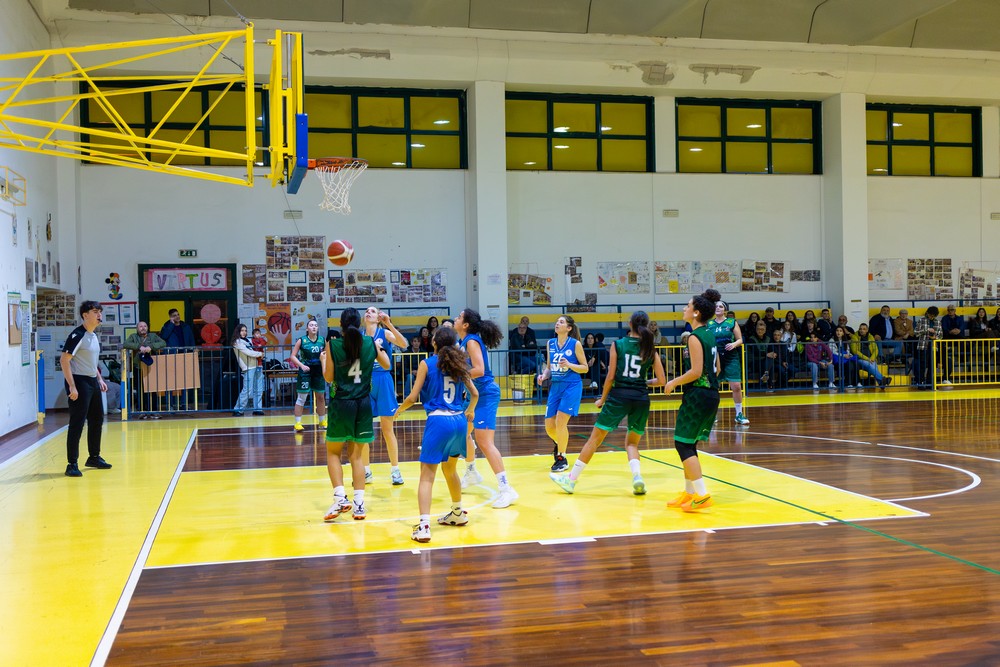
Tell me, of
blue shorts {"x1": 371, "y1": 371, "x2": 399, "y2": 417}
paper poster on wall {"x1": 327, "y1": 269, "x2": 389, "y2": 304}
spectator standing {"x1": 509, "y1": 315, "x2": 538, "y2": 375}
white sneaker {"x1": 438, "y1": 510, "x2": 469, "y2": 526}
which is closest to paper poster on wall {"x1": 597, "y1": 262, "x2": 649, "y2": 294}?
spectator standing {"x1": 509, "y1": 315, "x2": 538, "y2": 375}

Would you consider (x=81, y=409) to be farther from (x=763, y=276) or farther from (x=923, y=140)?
(x=923, y=140)

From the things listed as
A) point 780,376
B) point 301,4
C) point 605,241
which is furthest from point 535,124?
point 780,376

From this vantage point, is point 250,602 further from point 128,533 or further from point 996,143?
point 996,143

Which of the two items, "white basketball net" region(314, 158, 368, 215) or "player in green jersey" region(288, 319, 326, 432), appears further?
"white basketball net" region(314, 158, 368, 215)

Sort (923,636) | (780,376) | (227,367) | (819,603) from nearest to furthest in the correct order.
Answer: (923,636)
(819,603)
(227,367)
(780,376)

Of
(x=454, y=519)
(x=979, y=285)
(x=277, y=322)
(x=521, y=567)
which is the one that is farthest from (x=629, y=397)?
(x=979, y=285)

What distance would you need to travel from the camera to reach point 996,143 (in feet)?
80.6

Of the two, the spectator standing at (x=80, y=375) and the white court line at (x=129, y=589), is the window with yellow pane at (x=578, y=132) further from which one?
the white court line at (x=129, y=589)

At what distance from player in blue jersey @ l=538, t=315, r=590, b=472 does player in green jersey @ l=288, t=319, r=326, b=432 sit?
4314 millimetres

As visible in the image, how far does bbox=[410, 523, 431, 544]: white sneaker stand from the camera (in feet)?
23.0

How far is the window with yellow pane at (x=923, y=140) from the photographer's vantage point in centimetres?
2412

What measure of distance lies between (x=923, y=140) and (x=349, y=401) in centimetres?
2163

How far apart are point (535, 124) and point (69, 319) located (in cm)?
1158

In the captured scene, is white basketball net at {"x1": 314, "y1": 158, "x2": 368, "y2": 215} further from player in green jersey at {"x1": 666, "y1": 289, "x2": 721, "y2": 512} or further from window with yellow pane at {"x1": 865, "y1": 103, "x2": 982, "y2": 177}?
window with yellow pane at {"x1": 865, "y1": 103, "x2": 982, "y2": 177}
